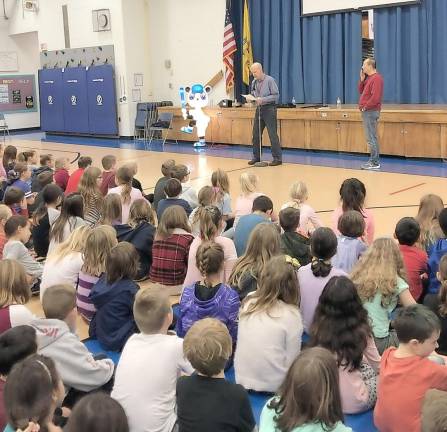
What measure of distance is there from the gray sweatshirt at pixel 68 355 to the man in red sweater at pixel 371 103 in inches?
286

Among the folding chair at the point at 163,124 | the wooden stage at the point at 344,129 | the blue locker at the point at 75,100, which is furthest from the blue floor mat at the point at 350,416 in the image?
the blue locker at the point at 75,100

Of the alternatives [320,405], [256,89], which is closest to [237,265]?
[320,405]

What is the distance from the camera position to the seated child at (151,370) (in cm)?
257

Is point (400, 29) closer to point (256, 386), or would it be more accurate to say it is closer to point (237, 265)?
point (237, 265)

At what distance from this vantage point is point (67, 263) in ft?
14.1

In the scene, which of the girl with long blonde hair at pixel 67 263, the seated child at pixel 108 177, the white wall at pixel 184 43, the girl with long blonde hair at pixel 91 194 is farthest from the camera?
the white wall at pixel 184 43

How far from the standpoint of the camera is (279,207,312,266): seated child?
14.1ft

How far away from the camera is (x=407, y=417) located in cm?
255

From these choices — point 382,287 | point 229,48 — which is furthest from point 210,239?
point 229,48

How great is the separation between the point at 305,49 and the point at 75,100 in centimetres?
672

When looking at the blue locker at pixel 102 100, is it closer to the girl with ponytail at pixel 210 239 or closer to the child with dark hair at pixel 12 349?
the girl with ponytail at pixel 210 239

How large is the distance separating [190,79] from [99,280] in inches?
458

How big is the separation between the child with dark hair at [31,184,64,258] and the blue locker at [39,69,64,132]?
40.0ft

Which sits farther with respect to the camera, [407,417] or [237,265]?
[237,265]
